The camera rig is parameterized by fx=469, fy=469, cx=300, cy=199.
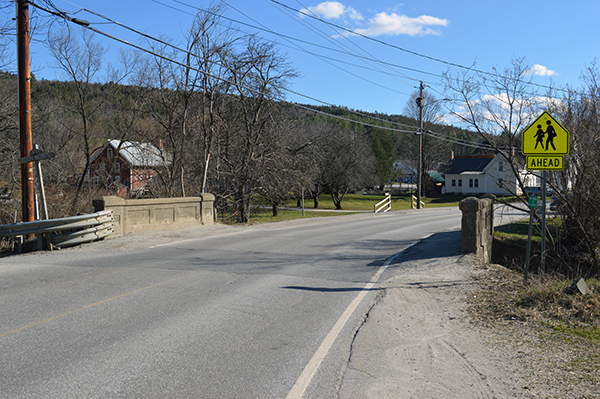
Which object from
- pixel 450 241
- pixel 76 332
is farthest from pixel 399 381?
pixel 450 241

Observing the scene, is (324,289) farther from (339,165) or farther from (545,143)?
(339,165)

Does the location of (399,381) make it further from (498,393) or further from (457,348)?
(457,348)

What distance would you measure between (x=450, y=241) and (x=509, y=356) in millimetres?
9195

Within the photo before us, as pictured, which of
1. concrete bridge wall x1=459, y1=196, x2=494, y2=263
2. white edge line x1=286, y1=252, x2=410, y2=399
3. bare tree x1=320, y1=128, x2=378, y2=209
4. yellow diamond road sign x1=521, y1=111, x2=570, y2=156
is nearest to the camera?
white edge line x1=286, y1=252, x2=410, y2=399

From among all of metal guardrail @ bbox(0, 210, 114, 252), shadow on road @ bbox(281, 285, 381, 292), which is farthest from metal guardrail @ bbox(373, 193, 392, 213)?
shadow on road @ bbox(281, 285, 381, 292)

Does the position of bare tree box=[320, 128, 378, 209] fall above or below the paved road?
above

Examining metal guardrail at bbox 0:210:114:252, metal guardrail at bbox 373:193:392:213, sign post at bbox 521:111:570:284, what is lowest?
metal guardrail at bbox 373:193:392:213

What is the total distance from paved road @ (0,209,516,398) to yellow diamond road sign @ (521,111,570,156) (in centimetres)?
376

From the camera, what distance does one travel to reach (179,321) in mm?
6309

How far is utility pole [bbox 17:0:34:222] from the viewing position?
1301cm

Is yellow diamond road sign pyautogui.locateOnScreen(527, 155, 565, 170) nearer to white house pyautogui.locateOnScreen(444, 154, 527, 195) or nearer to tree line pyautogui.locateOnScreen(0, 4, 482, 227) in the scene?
tree line pyautogui.locateOnScreen(0, 4, 482, 227)

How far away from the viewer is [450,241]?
14.1 m


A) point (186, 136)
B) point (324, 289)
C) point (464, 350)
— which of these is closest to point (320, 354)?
point (464, 350)

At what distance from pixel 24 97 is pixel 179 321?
10.2m
